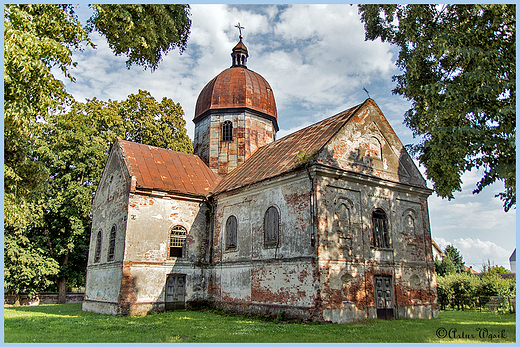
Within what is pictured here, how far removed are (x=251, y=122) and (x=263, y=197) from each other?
8.78 meters

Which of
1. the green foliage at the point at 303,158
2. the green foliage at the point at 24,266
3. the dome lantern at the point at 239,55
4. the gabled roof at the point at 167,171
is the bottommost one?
the green foliage at the point at 24,266

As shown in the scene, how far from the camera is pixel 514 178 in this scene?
948 cm

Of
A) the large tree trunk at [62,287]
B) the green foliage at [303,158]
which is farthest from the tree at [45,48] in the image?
the large tree trunk at [62,287]

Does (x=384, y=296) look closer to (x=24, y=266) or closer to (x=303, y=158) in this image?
(x=303, y=158)

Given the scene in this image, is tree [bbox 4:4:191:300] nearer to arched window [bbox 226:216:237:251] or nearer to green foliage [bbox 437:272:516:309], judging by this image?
arched window [bbox 226:216:237:251]

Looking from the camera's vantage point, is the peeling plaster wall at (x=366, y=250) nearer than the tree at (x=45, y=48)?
No

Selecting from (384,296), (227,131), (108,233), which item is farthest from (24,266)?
(384,296)

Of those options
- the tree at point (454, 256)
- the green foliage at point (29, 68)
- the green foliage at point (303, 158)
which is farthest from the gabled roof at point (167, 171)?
the tree at point (454, 256)

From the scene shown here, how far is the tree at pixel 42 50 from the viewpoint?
8422 mm

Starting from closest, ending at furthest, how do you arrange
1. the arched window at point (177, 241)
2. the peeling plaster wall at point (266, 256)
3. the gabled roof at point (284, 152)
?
the peeling plaster wall at point (266, 256), the gabled roof at point (284, 152), the arched window at point (177, 241)

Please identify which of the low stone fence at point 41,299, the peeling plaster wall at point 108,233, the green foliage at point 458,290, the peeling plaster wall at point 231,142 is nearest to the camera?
the peeling plaster wall at point 108,233

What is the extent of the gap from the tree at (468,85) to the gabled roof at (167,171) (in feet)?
38.5

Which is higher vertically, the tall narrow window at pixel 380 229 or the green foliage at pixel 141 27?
the green foliage at pixel 141 27

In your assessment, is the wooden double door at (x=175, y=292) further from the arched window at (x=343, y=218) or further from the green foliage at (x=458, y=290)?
the green foliage at (x=458, y=290)
